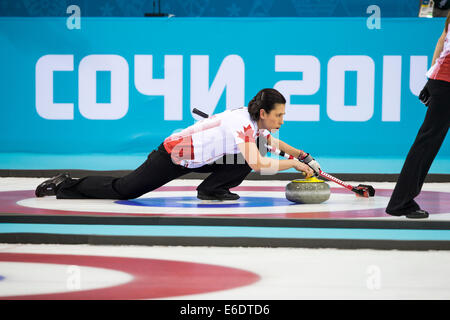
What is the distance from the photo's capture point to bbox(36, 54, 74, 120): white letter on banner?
714 centimetres

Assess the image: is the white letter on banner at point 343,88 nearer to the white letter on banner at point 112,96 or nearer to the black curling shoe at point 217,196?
the white letter on banner at point 112,96

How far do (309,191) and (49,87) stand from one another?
3.89 m

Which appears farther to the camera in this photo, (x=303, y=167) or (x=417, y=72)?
(x=417, y=72)

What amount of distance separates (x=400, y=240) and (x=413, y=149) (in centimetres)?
45

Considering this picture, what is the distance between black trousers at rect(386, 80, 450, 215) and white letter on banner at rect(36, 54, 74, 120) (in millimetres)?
4485

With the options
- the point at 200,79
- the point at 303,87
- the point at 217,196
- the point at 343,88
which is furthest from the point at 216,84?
the point at 217,196

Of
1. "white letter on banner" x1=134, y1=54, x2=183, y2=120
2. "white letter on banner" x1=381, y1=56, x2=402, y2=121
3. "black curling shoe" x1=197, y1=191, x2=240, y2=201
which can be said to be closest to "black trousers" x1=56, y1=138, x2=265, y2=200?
"black curling shoe" x1=197, y1=191, x2=240, y2=201

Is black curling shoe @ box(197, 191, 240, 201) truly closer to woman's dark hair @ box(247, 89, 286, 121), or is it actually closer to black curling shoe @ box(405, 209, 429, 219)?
woman's dark hair @ box(247, 89, 286, 121)

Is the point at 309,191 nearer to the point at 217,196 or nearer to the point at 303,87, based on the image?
the point at 217,196

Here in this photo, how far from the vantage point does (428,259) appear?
2838mm

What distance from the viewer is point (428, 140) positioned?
127 inches

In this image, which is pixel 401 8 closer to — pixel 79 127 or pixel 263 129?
pixel 79 127

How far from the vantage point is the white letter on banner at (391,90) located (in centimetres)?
697

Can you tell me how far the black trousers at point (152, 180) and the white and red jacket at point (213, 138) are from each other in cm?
9
